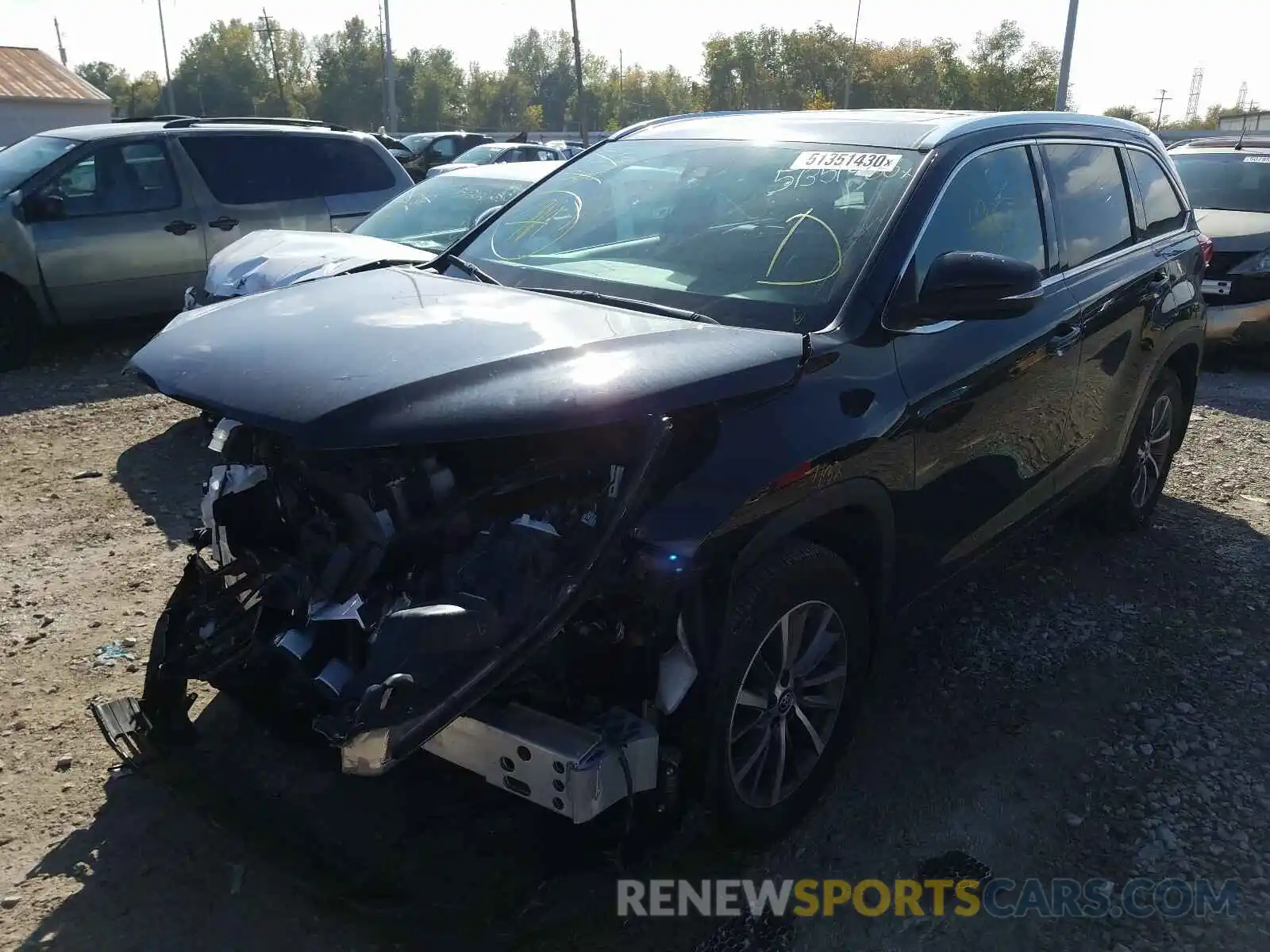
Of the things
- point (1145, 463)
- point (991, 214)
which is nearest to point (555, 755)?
point (991, 214)

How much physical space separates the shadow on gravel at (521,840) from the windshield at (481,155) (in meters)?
15.7

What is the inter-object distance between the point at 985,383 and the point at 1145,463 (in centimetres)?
230

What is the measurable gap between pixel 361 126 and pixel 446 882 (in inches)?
3695

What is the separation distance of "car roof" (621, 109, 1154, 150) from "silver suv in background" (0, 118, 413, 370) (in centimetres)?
576

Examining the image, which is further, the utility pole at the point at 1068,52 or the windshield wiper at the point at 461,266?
the utility pole at the point at 1068,52

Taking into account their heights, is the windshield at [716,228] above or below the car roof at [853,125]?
below

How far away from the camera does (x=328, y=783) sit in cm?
297

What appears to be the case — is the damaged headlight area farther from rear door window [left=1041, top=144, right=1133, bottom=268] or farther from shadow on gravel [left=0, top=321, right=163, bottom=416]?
shadow on gravel [left=0, top=321, right=163, bottom=416]

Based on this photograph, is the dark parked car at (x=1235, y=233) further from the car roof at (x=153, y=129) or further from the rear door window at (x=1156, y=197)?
the car roof at (x=153, y=129)

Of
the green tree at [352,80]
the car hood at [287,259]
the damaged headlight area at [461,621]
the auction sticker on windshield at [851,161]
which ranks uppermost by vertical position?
the green tree at [352,80]

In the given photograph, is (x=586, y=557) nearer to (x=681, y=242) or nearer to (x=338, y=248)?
(x=681, y=242)

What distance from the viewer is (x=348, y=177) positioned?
9555mm

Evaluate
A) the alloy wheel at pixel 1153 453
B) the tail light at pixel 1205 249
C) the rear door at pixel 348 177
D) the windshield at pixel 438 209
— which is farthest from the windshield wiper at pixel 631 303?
the rear door at pixel 348 177

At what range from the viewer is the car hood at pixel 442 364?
2.20 m
